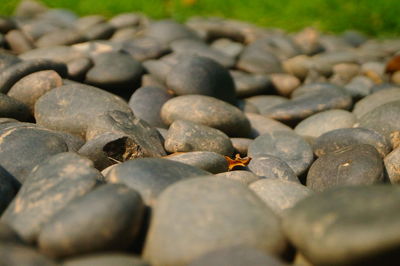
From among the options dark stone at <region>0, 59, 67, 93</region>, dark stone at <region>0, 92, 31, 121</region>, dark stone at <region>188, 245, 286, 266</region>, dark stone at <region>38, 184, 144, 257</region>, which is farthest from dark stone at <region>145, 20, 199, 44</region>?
dark stone at <region>188, 245, 286, 266</region>

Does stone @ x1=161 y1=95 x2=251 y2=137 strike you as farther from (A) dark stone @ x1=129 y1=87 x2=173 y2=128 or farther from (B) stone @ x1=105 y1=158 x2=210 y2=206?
(B) stone @ x1=105 y1=158 x2=210 y2=206

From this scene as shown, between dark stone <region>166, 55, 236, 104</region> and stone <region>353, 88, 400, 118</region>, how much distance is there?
1.16m

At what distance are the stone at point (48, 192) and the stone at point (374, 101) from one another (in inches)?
113

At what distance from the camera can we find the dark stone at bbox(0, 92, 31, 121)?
3.43 meters

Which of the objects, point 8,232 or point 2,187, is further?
point 2,187

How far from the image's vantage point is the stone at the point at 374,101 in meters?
4.31

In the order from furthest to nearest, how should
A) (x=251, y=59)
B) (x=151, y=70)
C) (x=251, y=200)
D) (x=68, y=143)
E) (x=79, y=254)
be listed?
(x=251, y=59)
(x=151, y=70)
(x=68, y=143)
(x=251, y=200)
(x=79, y=254)

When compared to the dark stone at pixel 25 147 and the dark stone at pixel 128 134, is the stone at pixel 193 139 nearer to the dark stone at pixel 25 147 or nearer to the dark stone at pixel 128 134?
the dark stone at pixel 128 134

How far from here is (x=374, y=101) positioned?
4.38m

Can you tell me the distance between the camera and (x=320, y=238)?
168cm

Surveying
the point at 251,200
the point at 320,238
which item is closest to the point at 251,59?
the point at 251,200

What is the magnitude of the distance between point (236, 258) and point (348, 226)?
1.31 ft

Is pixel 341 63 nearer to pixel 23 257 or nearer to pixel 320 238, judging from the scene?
pixel 320 238

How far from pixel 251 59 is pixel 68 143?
3353mm
